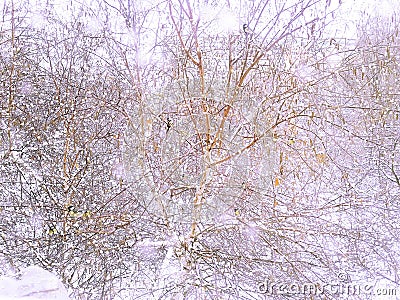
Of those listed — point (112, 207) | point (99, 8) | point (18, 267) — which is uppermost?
point (99, 8)

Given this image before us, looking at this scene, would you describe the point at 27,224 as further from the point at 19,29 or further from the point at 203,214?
the point at 203,214

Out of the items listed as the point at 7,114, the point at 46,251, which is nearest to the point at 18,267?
the point at 46,251

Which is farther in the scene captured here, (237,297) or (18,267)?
(18,267)

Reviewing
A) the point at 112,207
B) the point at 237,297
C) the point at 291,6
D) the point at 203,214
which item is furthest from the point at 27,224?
the point at 291,6

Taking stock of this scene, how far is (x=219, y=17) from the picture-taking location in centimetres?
219

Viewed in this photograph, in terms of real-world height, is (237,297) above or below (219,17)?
below

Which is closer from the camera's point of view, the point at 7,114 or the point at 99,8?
the point at 99,8

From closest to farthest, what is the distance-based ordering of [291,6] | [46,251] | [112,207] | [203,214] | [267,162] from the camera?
[291,6] < [267,162] < [203,214] < [112,207] < [46,251]

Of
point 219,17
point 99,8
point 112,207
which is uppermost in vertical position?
point 99,8

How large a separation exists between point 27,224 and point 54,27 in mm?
1676

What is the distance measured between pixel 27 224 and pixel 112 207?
95cm

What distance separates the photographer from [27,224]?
3.87 meters

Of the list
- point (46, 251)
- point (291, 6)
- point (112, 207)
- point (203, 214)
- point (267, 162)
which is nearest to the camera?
point (291, 6)

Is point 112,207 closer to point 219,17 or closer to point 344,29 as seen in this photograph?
point 219,17
